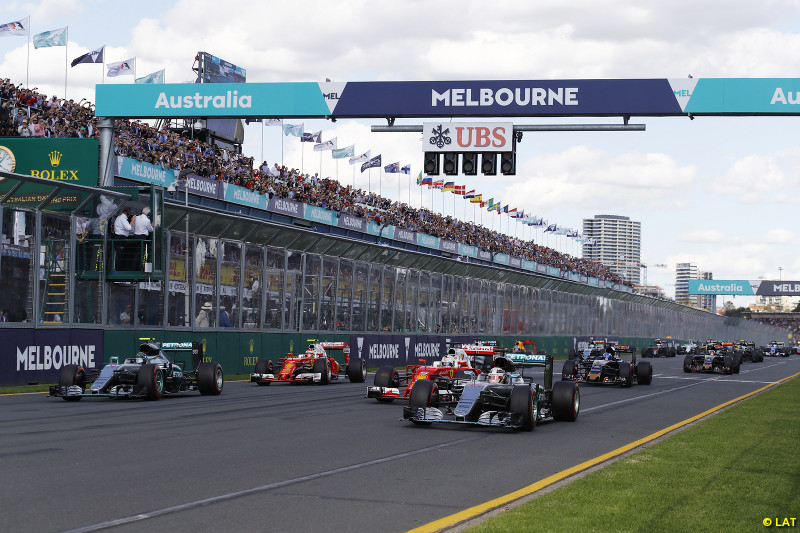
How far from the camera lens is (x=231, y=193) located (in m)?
40.4

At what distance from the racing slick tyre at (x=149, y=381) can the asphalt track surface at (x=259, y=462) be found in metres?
0.47

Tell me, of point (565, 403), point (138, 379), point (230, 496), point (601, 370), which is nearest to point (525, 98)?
point (601, 370)

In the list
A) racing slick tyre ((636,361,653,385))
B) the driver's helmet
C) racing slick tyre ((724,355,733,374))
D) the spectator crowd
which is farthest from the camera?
racing slick tyre ((724,355,733,374))

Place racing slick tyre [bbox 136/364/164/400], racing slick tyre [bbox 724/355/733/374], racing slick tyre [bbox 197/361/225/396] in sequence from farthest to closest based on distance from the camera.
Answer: racing slick tyre [bbox 724/355/733/374] < racing slick tyre [bbox 197/361/225/396] < racing slick tyre [bbox 136/364/164/400]

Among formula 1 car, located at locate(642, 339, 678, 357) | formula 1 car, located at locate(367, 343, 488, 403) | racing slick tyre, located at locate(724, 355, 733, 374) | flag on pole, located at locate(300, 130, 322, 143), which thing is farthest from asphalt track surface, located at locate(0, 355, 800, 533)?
formula 1 car, located at locate(642, 339, 678, 357)

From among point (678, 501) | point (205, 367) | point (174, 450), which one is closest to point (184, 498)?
point (174, 450)

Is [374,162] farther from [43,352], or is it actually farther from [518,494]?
[518,494]

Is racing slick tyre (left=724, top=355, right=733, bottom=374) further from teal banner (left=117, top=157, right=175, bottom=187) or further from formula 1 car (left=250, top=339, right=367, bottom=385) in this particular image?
teal banner (left=117, top=157, right=175, bottom=187)

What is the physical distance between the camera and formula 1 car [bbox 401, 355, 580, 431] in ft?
46.5

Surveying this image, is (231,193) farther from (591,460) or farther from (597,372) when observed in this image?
(591,460)

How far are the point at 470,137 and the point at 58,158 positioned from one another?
11788 mm

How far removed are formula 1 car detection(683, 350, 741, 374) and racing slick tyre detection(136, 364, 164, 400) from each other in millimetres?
28271

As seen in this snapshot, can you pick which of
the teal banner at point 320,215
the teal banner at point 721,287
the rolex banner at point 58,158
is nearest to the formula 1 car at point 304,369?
the rolex banner at point 58,158

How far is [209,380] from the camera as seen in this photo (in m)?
20.1
